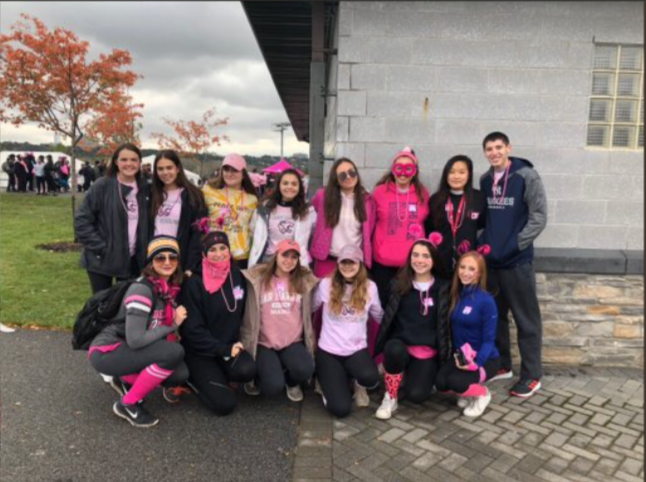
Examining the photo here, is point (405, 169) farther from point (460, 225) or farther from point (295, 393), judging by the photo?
point (295, 393)

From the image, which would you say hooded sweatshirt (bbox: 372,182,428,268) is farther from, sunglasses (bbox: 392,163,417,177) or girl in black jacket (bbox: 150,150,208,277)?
girl in black jacket (bbox: 150,150,208,277)

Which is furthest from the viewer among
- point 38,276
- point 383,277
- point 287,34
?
point 38,276

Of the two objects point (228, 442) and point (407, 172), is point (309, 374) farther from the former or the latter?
point (407, 172)

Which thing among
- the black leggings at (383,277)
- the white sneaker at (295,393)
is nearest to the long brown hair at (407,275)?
the black leggings at (383,277)

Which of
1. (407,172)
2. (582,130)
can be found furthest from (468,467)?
(582,130)

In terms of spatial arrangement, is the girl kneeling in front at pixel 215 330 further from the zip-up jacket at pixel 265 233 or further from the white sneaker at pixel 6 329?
the white sneaker at pixel 6 329

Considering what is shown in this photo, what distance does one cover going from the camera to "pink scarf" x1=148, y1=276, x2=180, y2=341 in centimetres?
359

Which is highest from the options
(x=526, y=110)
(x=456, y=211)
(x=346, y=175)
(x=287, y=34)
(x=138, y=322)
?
(x=287, y=34)

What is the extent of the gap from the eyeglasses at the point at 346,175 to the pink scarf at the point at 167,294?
57.3 inches

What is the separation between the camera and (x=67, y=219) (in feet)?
45.2

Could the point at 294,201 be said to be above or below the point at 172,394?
above

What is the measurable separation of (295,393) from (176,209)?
5.51ft

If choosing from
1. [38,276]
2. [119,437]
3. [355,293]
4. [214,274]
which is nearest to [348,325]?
[355,293]

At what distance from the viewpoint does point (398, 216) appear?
13.5 feet
